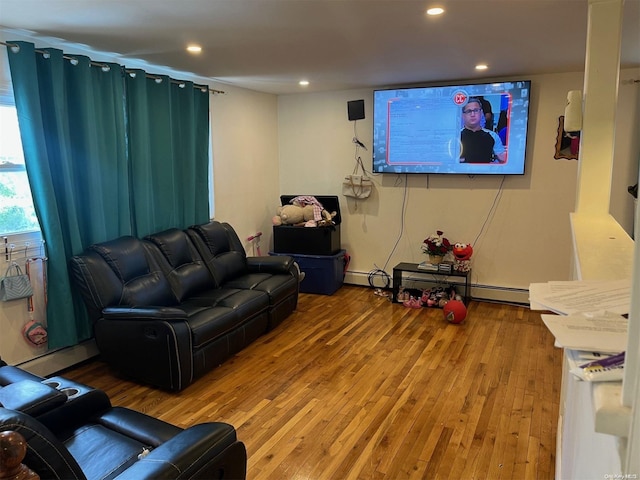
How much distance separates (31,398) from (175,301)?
75.7 inches

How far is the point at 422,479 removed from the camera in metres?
2.17

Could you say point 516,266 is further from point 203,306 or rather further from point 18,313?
point 18,313

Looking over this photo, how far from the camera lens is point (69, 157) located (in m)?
3.13

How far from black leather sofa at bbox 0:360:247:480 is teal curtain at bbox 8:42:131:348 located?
1.10m

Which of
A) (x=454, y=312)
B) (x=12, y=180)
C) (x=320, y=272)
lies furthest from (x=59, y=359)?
(x=454, y=312)

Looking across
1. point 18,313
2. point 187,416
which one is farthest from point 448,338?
point 18,313

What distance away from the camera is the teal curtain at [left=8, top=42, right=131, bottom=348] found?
114 inches

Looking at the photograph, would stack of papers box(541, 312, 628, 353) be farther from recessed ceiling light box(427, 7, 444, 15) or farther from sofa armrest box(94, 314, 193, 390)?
sofa armrest box(94, 314, 193, 390)

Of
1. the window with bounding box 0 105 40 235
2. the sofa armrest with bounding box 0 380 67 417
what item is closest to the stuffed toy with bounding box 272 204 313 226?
the window with bounding box 0 105 40 235

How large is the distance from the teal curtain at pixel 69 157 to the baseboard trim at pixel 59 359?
137 millimetres

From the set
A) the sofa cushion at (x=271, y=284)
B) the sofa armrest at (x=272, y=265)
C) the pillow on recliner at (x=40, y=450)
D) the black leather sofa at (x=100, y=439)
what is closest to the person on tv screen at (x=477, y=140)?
the sofa armrest at (x=272, y=265)

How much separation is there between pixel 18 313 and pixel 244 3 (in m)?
2.47

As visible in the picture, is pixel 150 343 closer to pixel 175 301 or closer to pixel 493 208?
pixel 175 301

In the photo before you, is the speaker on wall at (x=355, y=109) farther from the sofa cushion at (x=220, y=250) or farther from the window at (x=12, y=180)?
the window at (x=12, y=180)
